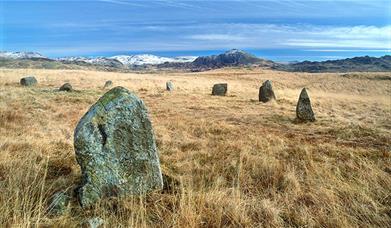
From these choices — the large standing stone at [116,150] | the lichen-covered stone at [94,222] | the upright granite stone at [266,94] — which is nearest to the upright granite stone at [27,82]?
the upright granite stone at [266,94]

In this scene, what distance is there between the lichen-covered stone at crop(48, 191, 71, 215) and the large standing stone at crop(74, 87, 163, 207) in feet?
0.65

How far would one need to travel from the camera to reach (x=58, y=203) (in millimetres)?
4562

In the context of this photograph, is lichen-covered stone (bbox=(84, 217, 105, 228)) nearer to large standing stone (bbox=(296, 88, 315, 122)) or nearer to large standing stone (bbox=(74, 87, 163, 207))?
large standing stone (bbox=(74, 87, 163, 207))

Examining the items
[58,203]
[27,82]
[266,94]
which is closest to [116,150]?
[58,203]

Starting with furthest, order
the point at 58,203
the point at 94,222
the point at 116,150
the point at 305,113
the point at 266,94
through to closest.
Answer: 1. the point at 266,94
2. the point at 305,113
3. the point at 116,150
4. the point at 58,203
5. the point at 94,222

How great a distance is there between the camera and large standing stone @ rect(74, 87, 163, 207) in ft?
16.3

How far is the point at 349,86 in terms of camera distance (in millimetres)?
50406

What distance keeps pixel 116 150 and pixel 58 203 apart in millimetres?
1085

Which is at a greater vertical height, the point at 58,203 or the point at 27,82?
the point at 27,82

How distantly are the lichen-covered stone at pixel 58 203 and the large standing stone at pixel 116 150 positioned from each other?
7.8 inches

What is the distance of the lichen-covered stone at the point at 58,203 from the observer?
4.42 m

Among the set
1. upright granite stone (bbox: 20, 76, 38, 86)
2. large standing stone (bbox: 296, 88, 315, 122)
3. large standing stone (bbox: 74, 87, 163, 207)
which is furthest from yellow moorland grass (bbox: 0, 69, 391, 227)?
upright granite stone (bbox: 20, 76, 38, 86)

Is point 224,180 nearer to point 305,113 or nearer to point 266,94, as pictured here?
point 305,113

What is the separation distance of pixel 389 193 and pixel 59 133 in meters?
8.70
